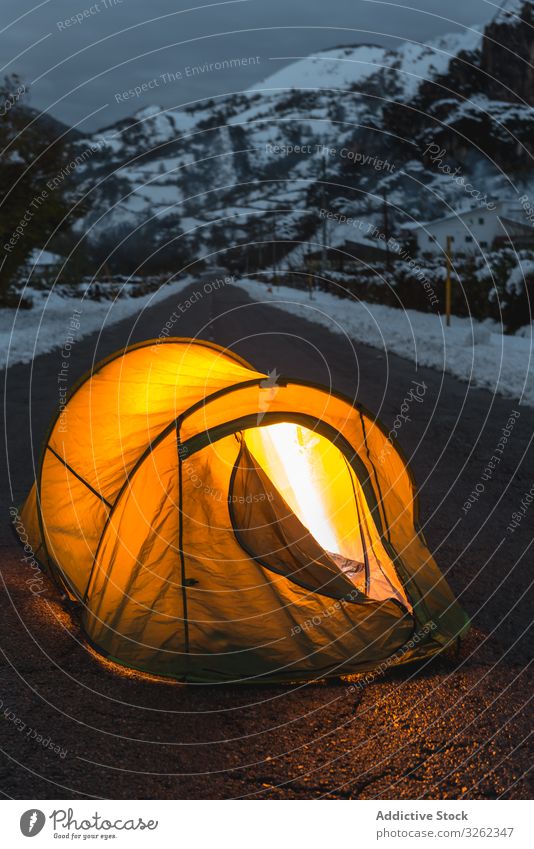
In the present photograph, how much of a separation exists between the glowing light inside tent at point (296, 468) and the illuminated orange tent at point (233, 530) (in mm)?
10

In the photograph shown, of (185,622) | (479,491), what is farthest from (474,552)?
(185,622)

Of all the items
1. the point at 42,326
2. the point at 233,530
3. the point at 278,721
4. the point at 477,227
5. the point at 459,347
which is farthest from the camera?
the point at 477,227

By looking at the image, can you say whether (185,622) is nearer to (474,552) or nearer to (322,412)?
(322,412)

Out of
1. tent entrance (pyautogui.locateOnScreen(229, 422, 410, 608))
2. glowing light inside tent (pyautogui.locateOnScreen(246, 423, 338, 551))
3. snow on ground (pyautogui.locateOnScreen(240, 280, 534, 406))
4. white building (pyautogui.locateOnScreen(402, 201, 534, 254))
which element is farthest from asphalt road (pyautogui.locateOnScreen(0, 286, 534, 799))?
white building (pyautogui.locateOnScreen(402, 201, 534, 254))

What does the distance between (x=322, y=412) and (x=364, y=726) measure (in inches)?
71.0

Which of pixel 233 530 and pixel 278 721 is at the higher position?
pixel 233 530

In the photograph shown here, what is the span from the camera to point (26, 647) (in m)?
4.81

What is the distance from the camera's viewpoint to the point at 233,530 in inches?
213

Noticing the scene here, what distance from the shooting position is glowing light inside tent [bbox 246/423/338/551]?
5.77 metres

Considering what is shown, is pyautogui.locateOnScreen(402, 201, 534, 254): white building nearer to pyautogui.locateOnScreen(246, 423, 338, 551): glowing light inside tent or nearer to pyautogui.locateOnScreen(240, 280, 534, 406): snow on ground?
pyautogui.locateOnScreen(240, 280, 534, 406): snow on ground

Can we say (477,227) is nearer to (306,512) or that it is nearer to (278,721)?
(306,512)

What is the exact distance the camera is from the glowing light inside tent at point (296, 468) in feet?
18.9

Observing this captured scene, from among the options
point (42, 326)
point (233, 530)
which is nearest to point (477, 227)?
point (42, 326)

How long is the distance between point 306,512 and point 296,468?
0.33 metres
